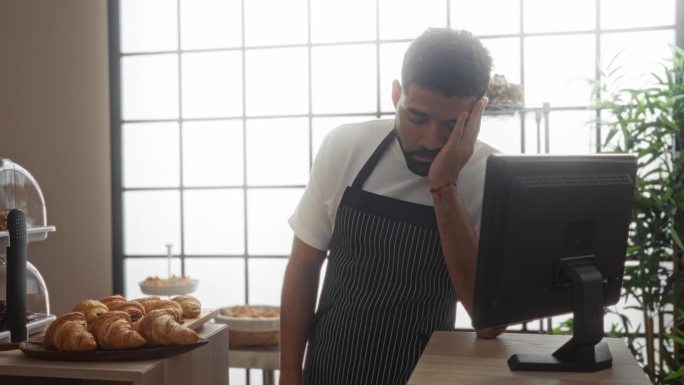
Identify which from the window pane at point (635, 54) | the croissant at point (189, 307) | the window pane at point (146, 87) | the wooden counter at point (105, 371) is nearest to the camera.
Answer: the wooden counter at point (105, 371)

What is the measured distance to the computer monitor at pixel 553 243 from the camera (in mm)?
1129

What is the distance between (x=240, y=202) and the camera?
4230mm

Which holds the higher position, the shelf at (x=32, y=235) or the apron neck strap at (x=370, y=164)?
the apron neck strap at (x=370, y=164)

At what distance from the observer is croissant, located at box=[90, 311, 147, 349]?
1448 mm

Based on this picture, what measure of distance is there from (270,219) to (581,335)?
3080mm

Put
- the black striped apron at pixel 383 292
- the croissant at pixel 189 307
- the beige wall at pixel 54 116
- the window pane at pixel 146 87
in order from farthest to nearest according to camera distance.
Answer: the window pane at pixel 146 87, the beige wall at pixel 54 116, the croissant at pixel 189 307, the black striped apron at pixel 383 292

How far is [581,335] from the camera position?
4.00 ft

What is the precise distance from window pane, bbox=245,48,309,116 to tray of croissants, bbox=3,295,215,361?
264 centimetres

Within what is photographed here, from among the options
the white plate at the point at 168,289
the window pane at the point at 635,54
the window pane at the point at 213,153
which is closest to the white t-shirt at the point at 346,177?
the white plate at the point at 168,289

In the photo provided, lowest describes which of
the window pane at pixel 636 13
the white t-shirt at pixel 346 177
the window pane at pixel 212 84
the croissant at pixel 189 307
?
the croissant at pixel 189 307

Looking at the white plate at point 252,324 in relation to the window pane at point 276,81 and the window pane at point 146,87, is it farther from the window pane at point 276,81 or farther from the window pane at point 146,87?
the window pane at point 146,87

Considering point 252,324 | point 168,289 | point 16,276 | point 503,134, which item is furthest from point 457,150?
point 503,134

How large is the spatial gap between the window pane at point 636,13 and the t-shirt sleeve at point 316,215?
8.43 feet

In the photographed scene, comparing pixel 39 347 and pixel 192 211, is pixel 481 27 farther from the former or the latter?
pixel 39 347
